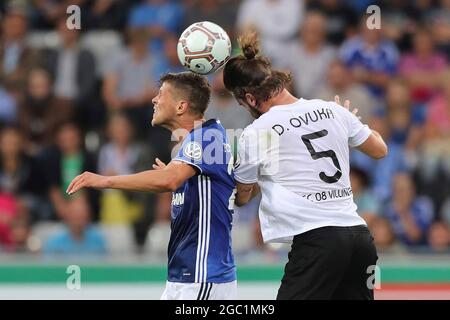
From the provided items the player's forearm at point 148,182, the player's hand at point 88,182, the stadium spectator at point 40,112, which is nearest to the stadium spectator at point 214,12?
the stadium spectator at point 40,112

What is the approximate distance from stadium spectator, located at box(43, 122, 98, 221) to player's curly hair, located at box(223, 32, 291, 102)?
535 cm

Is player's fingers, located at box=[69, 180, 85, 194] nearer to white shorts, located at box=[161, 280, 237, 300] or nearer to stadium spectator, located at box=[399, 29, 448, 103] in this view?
white shorts, located at box=[161, 280, 237, 300]

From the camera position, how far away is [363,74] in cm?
1274

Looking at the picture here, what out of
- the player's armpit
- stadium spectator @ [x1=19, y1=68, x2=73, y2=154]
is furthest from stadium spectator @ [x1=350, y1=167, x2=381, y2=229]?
the player's armpit

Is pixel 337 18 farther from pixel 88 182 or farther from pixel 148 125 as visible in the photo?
pixel 88 182

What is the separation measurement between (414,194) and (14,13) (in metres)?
5.74

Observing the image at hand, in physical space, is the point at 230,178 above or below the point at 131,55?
below

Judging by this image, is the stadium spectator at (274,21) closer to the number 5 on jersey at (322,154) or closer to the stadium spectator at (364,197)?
the stadium spectator at (364,197)

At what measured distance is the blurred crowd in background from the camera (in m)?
11.4

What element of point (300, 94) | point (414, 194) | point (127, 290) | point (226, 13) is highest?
point (226, 13)

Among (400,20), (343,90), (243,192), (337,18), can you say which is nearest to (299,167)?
(243,192)

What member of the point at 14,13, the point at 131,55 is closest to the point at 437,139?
the point at 131,55

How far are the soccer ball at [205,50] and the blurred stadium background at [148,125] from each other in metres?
3.51
